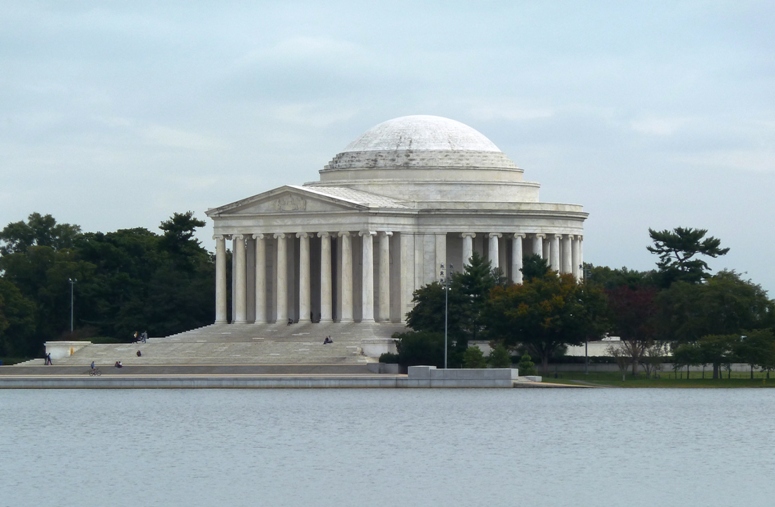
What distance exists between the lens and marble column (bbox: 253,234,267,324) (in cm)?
15400

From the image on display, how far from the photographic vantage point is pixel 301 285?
152 metres

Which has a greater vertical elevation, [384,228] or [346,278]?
[384,228]

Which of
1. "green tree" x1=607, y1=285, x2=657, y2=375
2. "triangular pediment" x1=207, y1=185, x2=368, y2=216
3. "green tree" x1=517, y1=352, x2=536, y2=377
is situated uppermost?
"triangular pediment" x1=207, y1=185, x2=368, y2=216

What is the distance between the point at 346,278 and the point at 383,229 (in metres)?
4.51

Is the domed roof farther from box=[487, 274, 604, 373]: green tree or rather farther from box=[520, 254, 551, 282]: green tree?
box=[487, 274, 604, 373]: green tree

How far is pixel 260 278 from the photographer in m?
155

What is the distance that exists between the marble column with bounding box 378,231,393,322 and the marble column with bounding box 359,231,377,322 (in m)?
0.99

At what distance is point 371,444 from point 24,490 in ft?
60.4

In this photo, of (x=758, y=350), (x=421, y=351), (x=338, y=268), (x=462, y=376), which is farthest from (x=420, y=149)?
(x=758, y=350)

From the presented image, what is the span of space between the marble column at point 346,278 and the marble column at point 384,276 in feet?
7.21

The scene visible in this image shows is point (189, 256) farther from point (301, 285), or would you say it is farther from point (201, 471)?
point (201, 471)

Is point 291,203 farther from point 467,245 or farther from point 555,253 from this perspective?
point 555,253

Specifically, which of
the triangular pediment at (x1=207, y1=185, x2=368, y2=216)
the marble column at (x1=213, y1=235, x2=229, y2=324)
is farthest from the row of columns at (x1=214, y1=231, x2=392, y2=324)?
the triangular pediment at (x1=207, y1=185, x2=368, y2=216)

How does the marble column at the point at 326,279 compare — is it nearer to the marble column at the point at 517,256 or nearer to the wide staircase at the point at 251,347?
the wide staircase at the point at 251,347
